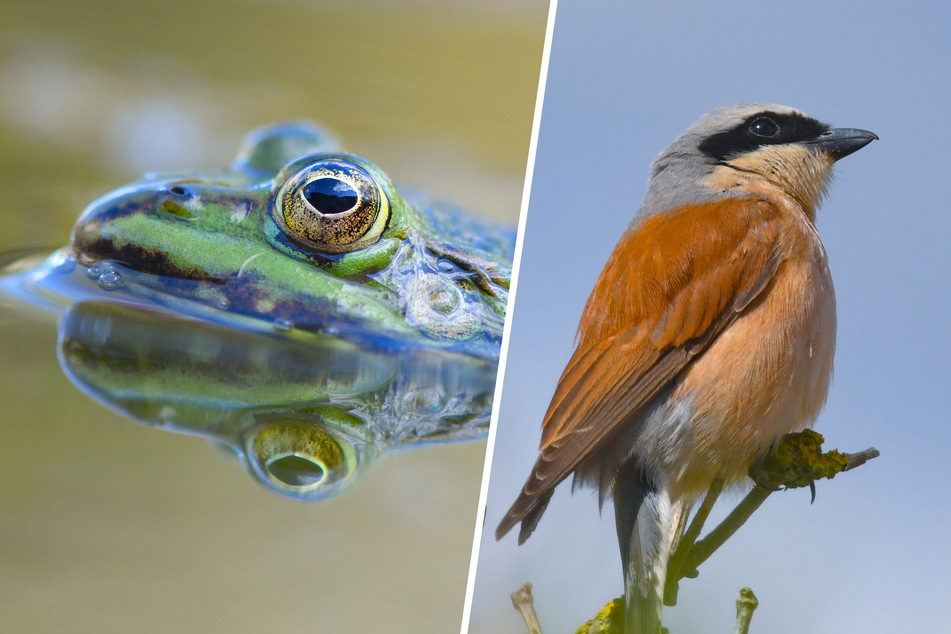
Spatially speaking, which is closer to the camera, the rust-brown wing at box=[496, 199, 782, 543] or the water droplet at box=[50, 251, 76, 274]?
the rust-brown wing at box=[496, 199, 782, 543]

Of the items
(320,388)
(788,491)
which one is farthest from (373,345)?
(788,491)

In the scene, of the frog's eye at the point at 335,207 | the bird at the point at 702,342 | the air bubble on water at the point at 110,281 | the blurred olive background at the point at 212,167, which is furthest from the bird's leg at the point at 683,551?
the air bubble on water at the point at 110,281

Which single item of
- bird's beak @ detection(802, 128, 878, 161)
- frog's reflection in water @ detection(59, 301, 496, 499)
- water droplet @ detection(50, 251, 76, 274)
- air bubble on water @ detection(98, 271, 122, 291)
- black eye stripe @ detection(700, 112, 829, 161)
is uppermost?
water droplet @ detection(50, 251, 76, 274)

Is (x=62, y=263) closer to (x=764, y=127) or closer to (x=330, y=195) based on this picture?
(x=330, y=195)

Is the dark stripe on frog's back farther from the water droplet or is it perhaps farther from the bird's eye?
the bird's eye

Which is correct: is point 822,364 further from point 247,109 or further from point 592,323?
point 247,109

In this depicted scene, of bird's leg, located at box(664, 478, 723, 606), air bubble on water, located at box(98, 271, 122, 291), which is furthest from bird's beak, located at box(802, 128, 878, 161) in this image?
air bubble on water, located at box(98, 271, 122, 291)

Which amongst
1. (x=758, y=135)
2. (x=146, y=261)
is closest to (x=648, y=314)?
(x=758, y=135)
